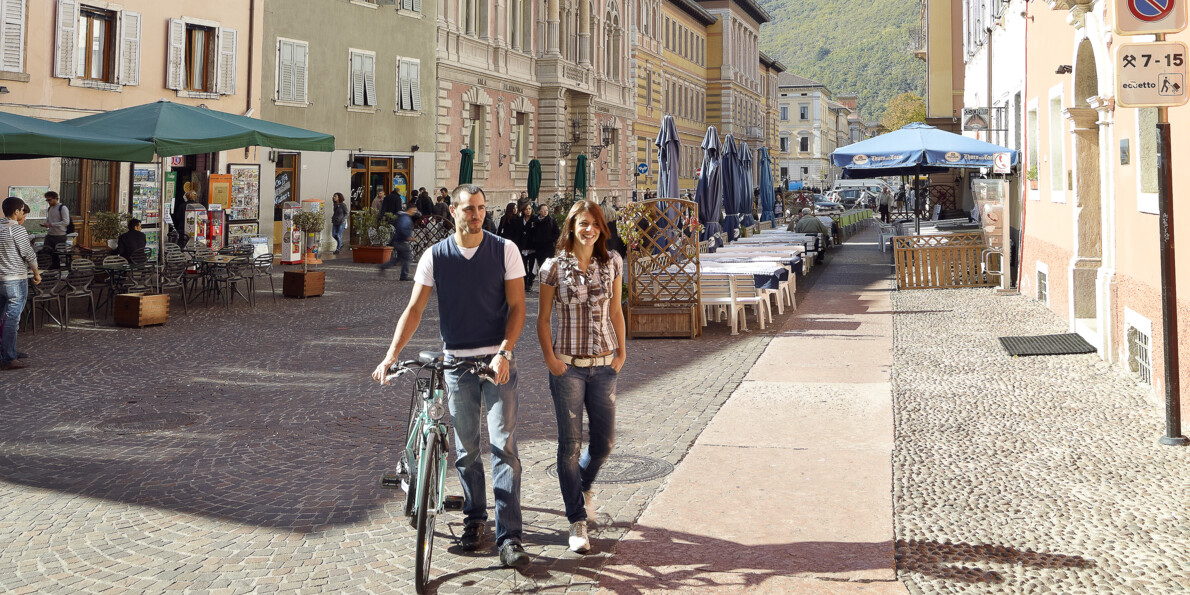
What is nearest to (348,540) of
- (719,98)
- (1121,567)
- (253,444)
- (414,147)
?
(253,444)

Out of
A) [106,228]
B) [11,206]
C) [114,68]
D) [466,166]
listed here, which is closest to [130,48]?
[114,68]

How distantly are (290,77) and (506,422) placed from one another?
82.4 ft

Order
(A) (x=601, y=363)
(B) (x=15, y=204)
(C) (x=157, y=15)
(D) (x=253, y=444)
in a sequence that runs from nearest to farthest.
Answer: (A) (x=601, y=363), (D) (x=253, y=444), (B) (x=15, y=204), (C) (x=157, y=15)

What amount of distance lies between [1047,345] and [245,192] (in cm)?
1935

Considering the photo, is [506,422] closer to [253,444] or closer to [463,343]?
[463,343]

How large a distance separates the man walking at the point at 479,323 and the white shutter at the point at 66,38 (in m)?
19.7

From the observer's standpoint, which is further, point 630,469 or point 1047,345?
point 1047,345

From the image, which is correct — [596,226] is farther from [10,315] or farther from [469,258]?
[10,315]

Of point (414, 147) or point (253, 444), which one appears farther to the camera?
point (414, 147)

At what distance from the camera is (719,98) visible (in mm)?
73750

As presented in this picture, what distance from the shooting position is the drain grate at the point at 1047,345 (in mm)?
11656

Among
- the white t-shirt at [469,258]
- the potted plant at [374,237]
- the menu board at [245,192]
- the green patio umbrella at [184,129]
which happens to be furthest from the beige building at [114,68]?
the white t-shirt at [469,258]

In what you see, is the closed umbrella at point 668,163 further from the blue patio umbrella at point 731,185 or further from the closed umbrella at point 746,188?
the closed umbrella at point 746,188

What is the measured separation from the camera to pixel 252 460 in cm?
730
